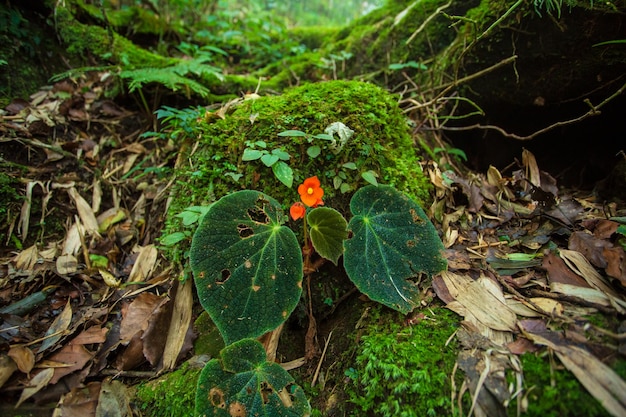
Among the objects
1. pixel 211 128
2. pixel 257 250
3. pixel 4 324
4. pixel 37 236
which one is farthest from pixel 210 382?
pixel 37 236

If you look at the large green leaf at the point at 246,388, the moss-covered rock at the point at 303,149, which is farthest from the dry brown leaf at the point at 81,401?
the moss-covered rock at the point at 303,149

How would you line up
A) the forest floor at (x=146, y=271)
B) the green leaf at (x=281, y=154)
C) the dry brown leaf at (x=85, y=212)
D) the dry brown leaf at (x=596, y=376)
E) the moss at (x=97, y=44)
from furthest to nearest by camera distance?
1. the moss at (x=97, y=44)
2. the dry brown leaf at (x=85, y=212)
3. the green leaf at (x=281, y=154)
4. the forest floor at (x=146, y=271)
5. the dry brown leaf at (x=596, y=376)

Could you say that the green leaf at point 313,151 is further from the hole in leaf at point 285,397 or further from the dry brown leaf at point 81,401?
the dry brown leaf at point 81,401

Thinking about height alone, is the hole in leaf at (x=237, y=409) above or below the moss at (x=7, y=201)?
below

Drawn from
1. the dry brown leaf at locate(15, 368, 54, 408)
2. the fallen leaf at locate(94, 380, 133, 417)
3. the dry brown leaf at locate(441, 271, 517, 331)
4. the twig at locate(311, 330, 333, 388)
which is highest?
the dry brown leaf at locate(15, 368, 54, 408)

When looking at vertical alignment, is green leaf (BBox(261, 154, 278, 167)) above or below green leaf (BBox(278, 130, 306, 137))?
below

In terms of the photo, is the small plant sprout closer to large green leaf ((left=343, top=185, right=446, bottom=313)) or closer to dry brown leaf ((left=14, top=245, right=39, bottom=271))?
large green leaf ((left=343, top=185, right=446, bottom=313))

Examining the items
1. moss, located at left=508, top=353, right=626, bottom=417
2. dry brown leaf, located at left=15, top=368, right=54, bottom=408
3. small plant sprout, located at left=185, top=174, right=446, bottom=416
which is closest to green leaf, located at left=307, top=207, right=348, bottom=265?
small plant sprout, located at left=185, top=174, right=446, bottom=416
